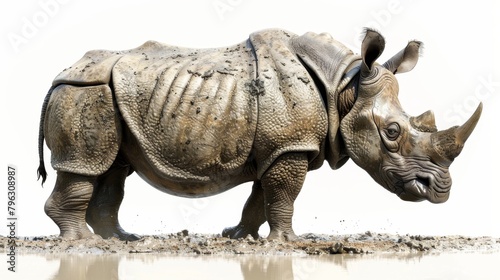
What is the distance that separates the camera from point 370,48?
1251cm

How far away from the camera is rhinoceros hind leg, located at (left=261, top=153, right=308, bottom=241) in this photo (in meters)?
12.2

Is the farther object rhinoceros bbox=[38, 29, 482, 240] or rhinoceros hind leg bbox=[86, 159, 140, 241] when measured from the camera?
rhinoceros hind leg bbox=[86, 159, 140, 241]

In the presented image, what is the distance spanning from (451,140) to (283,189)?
1983 mm

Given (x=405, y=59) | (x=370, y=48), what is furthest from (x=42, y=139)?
(x=405, y=59)

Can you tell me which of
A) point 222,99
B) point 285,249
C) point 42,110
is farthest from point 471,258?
point 42,110

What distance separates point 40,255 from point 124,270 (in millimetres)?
1892

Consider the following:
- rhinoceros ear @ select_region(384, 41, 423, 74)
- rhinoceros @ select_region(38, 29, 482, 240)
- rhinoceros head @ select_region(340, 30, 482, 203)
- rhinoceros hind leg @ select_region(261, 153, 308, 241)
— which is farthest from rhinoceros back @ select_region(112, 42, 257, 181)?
rhinoceros ear @ select_region(384, 41, 423, 74)

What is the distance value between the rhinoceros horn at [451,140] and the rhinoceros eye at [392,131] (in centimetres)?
42

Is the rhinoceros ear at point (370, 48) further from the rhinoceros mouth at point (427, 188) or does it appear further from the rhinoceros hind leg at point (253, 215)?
the rhinoceros hind leg at point (253, 215)

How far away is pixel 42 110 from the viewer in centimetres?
1316

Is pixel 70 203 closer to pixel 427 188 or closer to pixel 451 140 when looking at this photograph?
pixel 427 188

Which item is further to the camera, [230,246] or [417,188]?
[417,188]

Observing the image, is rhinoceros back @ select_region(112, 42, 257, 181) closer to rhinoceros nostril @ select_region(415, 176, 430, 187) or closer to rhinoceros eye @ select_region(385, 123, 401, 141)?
rhinoceros eye @ select_region(385, 123, 401, 141)

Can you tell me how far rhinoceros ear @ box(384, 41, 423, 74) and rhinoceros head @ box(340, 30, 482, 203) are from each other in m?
0.85
